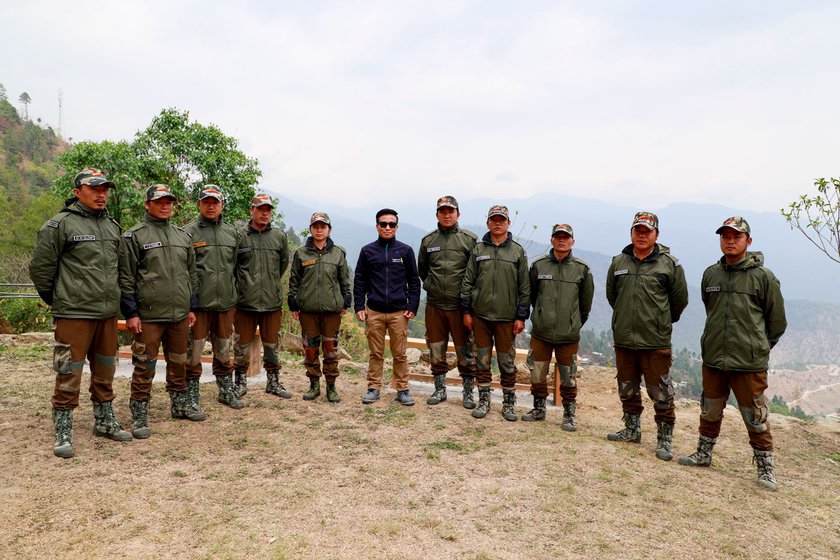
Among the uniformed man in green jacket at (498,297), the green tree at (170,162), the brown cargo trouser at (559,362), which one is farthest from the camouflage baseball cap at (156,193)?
the green tree at (170,162)

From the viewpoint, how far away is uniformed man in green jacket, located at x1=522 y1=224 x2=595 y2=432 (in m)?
5.45

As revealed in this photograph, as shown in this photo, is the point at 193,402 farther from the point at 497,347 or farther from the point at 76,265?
the point at 497,347

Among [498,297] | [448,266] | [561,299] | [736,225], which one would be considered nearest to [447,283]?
[448,266]

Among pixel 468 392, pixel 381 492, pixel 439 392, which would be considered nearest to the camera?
pixel 381 492

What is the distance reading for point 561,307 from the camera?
17.9 feet

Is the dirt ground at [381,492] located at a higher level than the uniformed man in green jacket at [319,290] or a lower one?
lower

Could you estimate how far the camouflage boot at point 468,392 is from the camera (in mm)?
6258

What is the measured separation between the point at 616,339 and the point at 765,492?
1787 millimetres

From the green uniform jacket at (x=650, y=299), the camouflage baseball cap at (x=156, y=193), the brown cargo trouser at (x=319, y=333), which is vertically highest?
the camouflage baseball cap at (x=156, y=193)

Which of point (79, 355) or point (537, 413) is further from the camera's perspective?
point (537, 413)

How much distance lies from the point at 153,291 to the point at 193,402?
1409mm

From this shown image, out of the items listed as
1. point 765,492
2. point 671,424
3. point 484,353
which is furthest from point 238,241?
point 765,492

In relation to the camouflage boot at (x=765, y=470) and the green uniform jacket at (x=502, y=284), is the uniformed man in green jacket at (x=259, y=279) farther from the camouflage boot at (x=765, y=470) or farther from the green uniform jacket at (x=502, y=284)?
the camouflage boot at (x=765, y=470)

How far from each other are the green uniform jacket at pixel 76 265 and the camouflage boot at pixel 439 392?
12.1 ft
